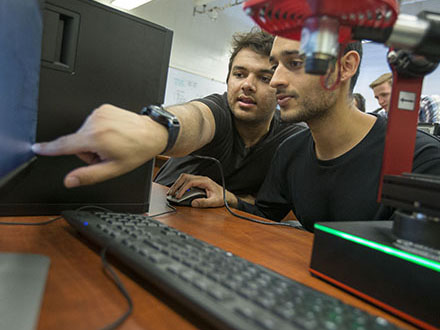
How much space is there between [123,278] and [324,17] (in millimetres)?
365

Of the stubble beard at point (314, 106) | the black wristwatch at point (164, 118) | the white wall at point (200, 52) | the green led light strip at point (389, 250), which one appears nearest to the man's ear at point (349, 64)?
the stubble beard at point (314, 106)

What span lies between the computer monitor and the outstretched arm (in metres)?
0.07

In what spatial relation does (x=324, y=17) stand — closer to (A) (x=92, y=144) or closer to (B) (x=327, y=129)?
(A) (x=92, y=144)

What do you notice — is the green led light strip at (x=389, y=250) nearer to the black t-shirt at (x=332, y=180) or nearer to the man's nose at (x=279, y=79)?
the black t-shirt at (x=332, y=180)

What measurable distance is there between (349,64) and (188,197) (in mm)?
696

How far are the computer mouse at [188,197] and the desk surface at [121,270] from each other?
13 cm

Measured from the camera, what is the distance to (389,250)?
0.38 metres

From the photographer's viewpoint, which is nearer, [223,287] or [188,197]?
[223,287]

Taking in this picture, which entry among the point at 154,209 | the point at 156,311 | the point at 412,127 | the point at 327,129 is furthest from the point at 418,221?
the point at 327,129

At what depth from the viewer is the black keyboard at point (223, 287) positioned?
0.27 meters

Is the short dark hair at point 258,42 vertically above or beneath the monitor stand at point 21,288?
above

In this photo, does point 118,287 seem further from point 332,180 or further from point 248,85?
point 248,85

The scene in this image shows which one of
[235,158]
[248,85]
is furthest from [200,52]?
[235,158]

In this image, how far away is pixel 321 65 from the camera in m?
0.37
